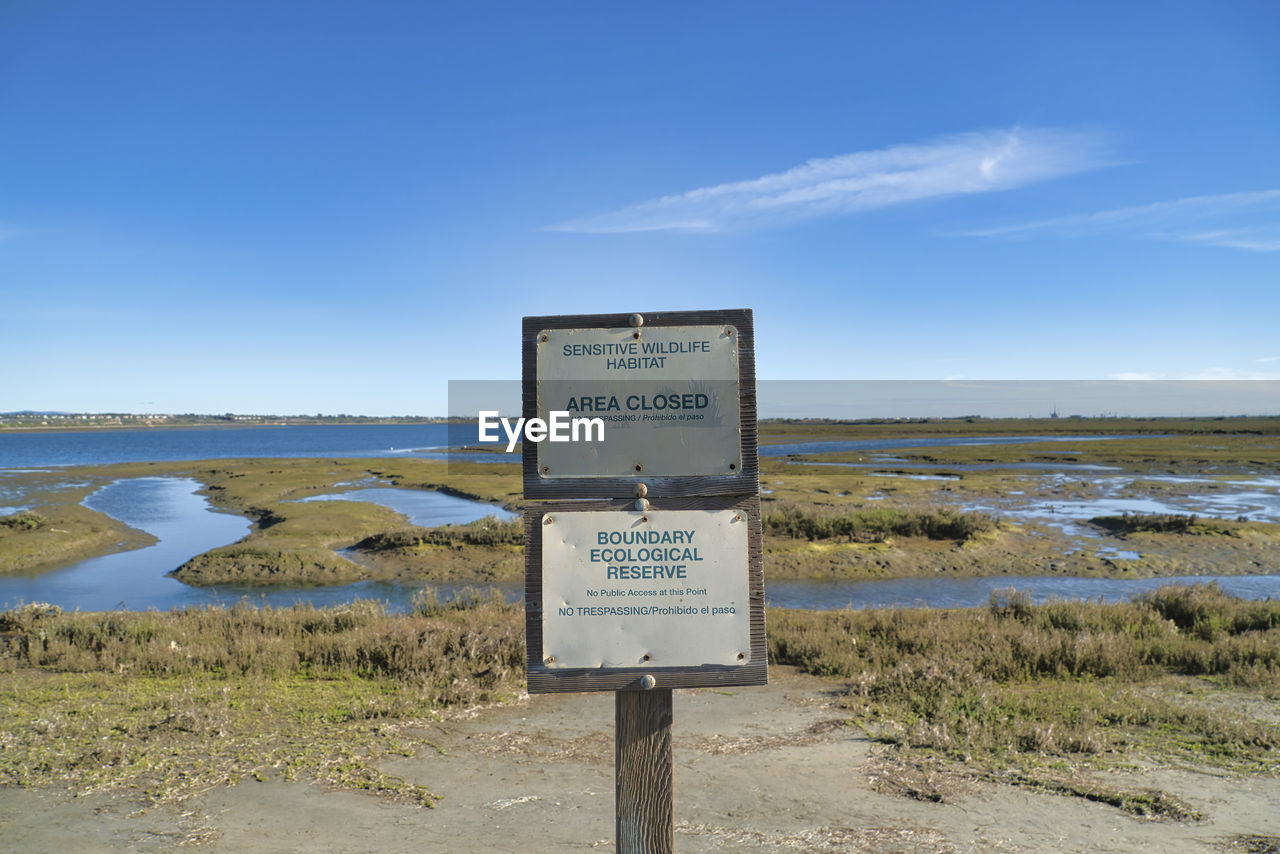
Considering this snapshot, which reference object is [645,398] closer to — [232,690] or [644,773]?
[644,773]

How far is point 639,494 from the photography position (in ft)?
11.6

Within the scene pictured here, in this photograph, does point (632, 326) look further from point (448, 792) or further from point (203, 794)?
point (203, 794)

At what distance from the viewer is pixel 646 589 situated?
11.4 ft

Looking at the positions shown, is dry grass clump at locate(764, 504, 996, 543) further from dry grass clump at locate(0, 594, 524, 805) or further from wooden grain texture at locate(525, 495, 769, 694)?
wooden grain texture at locate(525, 495, 769, 694)

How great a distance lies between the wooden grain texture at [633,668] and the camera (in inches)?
135

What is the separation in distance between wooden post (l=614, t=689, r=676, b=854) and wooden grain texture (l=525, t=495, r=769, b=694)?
0.44 feet

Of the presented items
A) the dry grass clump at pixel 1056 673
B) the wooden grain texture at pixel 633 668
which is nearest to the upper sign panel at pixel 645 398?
the wooden grain texture at pixel 633 668

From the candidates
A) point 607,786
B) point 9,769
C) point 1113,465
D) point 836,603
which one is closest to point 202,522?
point 836,603

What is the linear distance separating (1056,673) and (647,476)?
23.8ft

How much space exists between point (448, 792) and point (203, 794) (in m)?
1.70

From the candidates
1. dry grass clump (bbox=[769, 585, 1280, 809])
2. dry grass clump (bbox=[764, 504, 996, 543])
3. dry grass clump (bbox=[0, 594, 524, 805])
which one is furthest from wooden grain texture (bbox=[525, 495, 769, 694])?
dry grass clump (bbox=[764, 504, 996, 543])

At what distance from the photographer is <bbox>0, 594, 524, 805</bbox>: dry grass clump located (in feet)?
19.5

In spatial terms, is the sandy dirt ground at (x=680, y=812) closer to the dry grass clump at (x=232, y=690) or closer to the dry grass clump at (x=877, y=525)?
the dry grass clump at (x=232, y=690)

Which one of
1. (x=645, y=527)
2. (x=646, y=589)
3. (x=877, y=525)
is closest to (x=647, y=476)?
(x=645, y=527)
